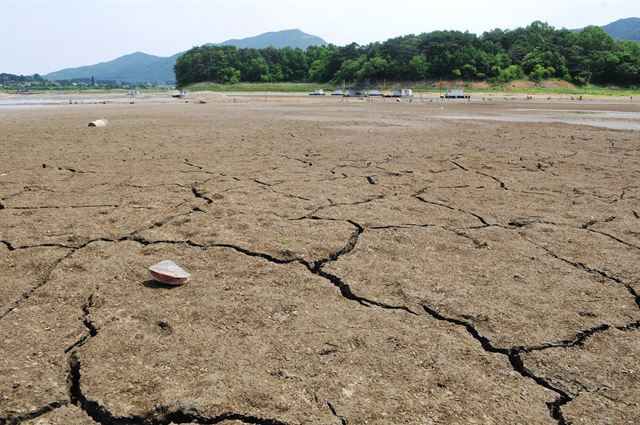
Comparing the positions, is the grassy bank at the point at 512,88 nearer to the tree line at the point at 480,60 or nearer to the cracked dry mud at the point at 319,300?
the tree line at the point at 480,60

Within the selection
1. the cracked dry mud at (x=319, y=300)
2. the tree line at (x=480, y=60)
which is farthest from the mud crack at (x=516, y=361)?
the tree line at (x=480, y=60)

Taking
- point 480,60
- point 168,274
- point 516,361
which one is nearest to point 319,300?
point 168,274

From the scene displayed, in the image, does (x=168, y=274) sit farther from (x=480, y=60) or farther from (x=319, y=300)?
(x=480, y=60)

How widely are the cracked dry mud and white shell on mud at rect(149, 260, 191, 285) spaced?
51 millimetres

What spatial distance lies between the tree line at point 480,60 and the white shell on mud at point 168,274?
5339 centimetres

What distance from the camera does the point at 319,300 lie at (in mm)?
2113

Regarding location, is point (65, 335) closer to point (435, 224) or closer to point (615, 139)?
point (435, 224)

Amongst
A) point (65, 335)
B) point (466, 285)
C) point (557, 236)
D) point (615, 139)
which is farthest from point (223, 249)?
point (615, 139)

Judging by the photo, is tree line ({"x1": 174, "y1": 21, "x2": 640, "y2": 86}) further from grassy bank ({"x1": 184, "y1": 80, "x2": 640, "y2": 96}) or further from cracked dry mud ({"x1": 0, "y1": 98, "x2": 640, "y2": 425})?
cracked dry mud ({"x1": 0, "y1": 98, "x2": 640, "y2": 425})

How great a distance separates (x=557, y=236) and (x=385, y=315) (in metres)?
1.64

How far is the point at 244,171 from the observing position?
494cm

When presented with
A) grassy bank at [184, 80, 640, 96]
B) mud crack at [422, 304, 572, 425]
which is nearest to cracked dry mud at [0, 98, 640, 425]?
mud crack at [422, 304, 572, 425]

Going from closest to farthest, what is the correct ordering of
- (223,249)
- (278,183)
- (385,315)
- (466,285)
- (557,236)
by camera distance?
(385,315) → (466,285) → (223,249) → (557,236) → (278,183)

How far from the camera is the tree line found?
4941 centimetres
